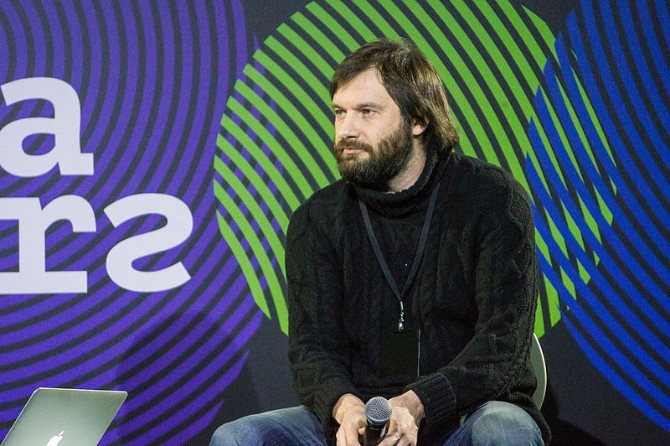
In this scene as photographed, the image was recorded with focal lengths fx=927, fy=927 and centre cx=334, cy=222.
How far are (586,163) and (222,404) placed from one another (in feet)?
5.21

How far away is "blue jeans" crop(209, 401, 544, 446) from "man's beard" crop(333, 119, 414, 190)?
24.7 inches

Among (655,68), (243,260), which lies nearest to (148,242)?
(243,260)

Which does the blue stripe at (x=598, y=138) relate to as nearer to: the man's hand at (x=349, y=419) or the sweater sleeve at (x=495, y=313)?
the sweater sleeve at (x=495, y=313)

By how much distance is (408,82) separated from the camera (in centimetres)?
250

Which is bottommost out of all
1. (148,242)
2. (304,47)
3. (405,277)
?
(405,277)

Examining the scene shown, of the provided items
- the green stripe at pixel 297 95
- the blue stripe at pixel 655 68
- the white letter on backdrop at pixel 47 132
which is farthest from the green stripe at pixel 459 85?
the white letter on backdrop at pixel 47 132

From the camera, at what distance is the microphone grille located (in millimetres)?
1897

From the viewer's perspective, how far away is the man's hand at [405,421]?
205 centimetres

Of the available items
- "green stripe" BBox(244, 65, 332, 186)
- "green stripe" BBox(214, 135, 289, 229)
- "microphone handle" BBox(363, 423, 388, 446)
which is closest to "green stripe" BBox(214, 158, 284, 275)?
"green stripe" BBox(214, 135, 289, 229)

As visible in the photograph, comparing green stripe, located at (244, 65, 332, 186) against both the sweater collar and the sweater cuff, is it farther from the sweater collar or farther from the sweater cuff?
the sweater cuff

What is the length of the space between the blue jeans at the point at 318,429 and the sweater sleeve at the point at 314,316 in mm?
59

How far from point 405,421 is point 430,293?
42 centimetres

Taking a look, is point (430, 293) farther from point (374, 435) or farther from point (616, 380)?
point (616, 380)

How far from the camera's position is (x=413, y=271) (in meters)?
2.40
